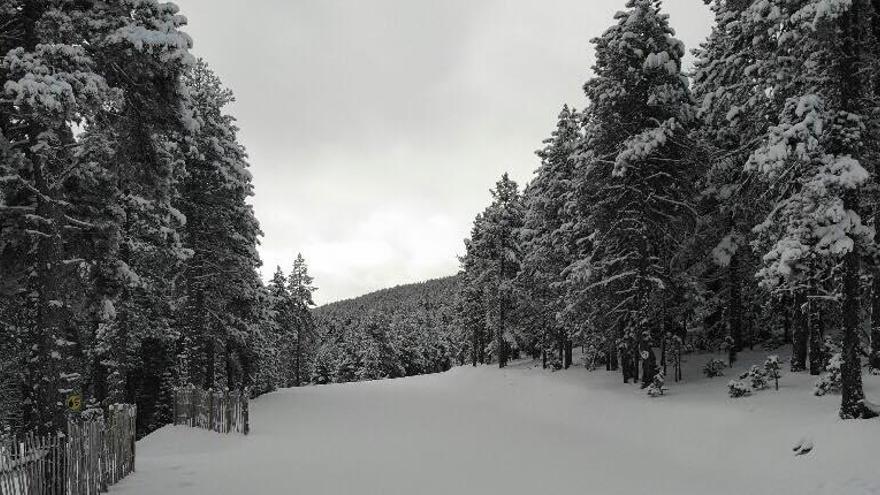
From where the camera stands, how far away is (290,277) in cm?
5844

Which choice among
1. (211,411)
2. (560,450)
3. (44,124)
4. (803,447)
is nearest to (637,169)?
(560,450)

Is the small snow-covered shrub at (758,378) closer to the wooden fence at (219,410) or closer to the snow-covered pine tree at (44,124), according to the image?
the wooden fence at (219,410)

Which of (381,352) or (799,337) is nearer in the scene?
(799,337)

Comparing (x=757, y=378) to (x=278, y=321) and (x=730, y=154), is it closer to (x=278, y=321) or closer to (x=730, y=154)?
(x=730, y=154)

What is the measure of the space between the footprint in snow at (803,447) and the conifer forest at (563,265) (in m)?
0.05

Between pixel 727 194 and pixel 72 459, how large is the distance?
2210 cm

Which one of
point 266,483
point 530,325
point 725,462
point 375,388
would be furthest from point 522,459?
point 530,325

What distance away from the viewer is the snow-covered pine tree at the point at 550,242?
30781 mm

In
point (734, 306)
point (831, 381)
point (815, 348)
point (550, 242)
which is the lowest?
point (831, 381)

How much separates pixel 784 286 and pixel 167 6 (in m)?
15.8

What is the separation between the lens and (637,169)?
70.6 ft

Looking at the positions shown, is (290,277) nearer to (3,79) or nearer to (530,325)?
(530,325)

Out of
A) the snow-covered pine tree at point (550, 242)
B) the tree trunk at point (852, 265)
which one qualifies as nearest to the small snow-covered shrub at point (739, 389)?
the tree trunk at point (852, 265)

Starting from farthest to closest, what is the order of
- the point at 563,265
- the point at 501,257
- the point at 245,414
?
the point at 501,257
the point at 563,265
the point at 245,414
